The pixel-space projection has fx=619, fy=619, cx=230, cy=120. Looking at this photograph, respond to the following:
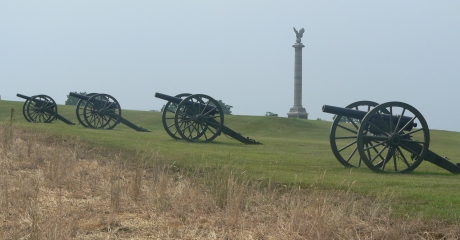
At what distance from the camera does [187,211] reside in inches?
332

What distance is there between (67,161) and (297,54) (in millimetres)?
54341

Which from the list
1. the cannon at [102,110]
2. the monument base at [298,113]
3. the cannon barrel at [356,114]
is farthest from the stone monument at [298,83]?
the cannon barrel at [356,114]

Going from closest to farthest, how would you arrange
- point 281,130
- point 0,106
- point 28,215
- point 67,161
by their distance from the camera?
point 28,215 < point 67,161 < point 281,130 < point 0,106

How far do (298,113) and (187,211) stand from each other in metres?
51.7

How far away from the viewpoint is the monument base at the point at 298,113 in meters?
59.5

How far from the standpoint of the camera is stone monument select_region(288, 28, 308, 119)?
5996 cm

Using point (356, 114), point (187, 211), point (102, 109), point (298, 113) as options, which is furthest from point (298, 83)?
point (187, 211)

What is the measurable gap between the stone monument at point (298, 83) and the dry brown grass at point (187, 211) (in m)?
49.6

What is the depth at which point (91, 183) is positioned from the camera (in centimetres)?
1038

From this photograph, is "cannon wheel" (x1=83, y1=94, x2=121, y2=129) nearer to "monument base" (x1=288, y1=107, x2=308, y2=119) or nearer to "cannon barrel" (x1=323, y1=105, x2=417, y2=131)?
"cannon barrel" (x1=323, y1=105, x2=417, y2=131)

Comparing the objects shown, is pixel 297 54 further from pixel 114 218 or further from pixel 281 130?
pixel 114 218

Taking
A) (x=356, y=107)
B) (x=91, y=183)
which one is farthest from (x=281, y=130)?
(x=91, y=183)

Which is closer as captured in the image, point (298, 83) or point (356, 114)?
point (356, 114)

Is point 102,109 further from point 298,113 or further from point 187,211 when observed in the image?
point 298,113
